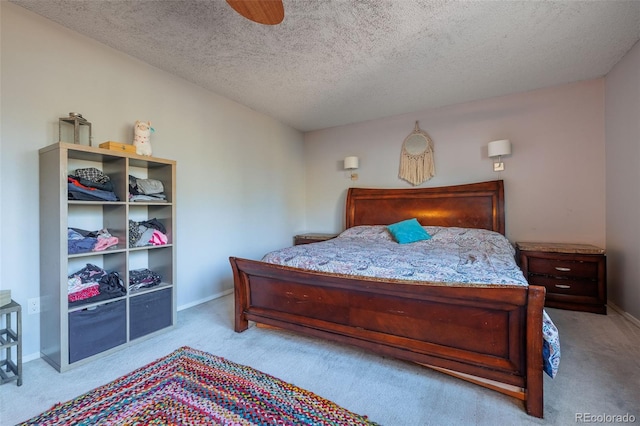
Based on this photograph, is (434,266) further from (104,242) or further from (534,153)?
(534,153)

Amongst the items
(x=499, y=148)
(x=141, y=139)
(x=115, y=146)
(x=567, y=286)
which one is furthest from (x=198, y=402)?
(x=499, y=148)

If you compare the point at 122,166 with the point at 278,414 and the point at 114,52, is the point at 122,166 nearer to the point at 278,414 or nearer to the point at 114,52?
the point at 114,52

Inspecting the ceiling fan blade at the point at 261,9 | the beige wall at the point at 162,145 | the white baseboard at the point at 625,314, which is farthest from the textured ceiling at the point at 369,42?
the white baseboard at the point at 625,314

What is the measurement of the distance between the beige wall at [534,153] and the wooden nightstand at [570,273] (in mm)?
→ 488

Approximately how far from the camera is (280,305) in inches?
88.6

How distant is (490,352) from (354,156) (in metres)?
3.43

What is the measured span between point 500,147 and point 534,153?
17.7 inches

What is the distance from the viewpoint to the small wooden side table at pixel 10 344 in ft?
5.48

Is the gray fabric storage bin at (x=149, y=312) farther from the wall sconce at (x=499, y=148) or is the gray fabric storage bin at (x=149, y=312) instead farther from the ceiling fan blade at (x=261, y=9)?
the wall sconce at (x=499, y=148)

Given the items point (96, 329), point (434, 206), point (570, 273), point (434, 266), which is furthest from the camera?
point (434, 206)

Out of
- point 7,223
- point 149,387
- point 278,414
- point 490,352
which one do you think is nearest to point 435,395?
point 490,352

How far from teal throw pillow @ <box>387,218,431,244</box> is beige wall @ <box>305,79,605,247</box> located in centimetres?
95

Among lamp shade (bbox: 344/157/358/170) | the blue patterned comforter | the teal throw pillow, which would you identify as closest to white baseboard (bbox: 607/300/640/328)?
the blue patterned comforter

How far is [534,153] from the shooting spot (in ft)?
11.1
